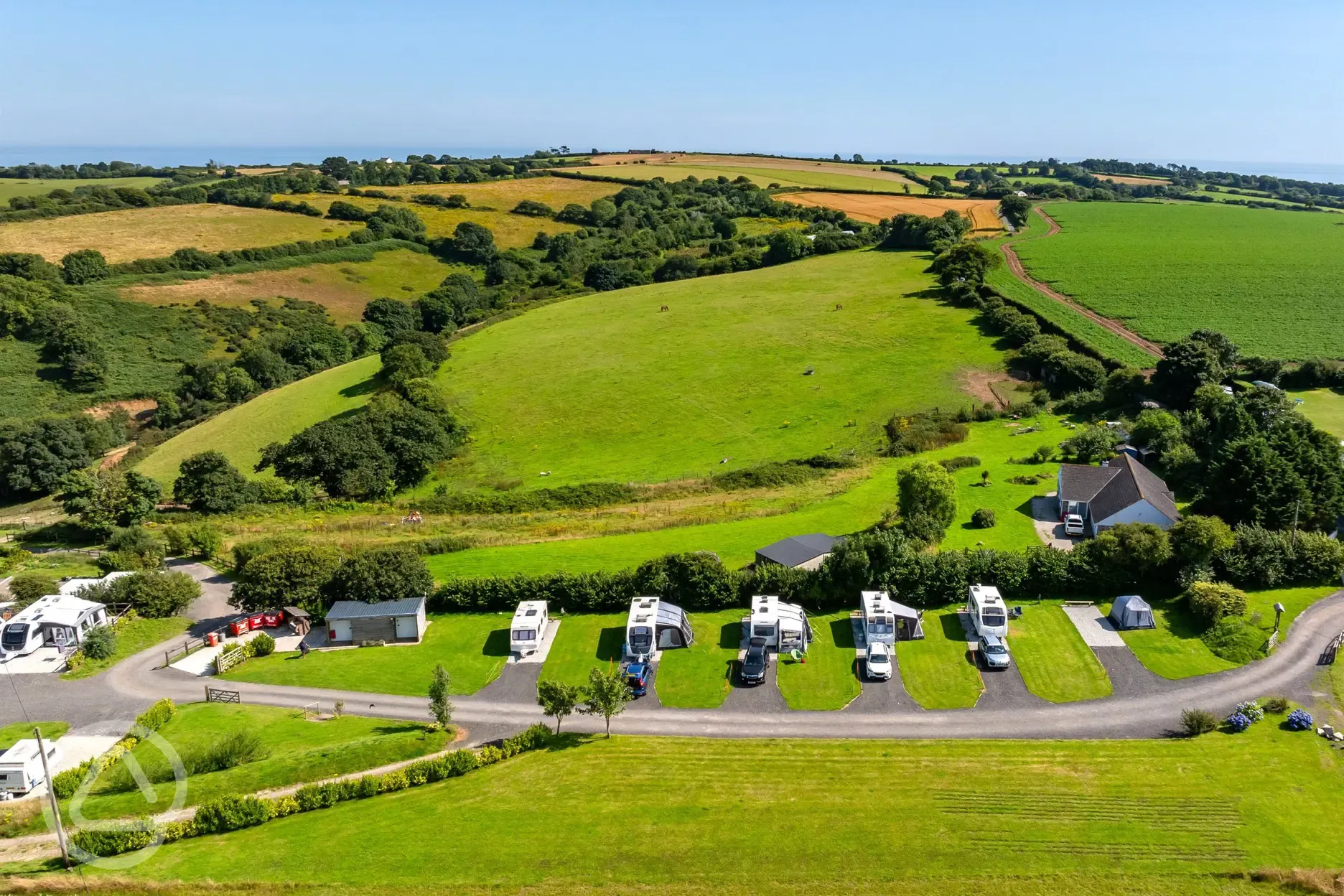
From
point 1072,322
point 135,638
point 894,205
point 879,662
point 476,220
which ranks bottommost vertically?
point 135,638

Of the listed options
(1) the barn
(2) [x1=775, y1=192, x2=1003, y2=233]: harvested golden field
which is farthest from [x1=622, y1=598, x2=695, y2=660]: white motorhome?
(2) [x1=775, y1=192, x2=1003, y2=233]: harvested golden field

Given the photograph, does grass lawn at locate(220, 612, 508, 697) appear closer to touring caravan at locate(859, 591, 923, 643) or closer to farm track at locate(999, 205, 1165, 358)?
touring caravan at locate(859, 591, 923, 643)

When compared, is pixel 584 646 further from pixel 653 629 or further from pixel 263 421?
pixel 263 421

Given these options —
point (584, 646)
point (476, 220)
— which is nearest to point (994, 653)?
point (584, 646)

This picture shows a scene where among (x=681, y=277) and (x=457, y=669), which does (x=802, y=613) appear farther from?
(x=681, y=277)

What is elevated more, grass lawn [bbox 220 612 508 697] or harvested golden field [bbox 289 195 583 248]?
harvested golden field [bbox 289 195 583 248]

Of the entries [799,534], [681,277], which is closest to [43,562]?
[799,534]
